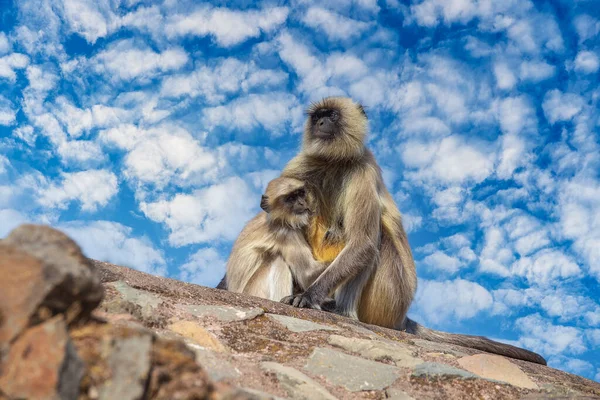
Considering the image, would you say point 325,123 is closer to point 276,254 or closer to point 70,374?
point 276,254

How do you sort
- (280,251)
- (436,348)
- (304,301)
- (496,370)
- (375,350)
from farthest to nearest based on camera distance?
(280,251) → (304,301) → (436,348) → (496,370) → (375,350)

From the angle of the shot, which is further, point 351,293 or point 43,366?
point 351,293

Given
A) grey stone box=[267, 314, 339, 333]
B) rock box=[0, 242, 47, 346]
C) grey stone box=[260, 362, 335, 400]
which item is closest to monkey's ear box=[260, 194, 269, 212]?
grey stone box=[267, 314, 339, 333]

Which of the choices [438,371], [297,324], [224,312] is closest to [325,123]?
[297,324]

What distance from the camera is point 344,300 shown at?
793 centimetres

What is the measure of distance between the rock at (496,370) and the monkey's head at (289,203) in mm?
3285

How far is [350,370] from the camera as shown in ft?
13.8

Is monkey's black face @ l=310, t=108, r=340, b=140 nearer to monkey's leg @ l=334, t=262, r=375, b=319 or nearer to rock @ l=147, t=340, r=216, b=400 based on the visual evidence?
monkey's leg @ l=334, t=262, r=375, b=319

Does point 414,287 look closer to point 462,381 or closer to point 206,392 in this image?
point 462,381

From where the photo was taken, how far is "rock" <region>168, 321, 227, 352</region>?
3.85 metres

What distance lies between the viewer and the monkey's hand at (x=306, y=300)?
729 cm

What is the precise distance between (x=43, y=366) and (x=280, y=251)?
6.22m

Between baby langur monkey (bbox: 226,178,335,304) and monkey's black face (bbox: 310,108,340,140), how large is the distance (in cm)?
81

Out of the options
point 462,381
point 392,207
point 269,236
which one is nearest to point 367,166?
point 392,207
